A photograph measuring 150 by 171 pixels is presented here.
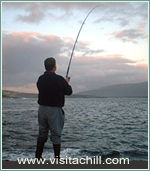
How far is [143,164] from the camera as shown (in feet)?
17.8

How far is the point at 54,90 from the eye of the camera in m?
5.01

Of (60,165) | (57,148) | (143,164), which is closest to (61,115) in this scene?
(57,148)

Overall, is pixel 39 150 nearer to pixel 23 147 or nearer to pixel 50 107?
pixel 50 107

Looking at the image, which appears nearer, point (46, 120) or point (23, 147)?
point (46, 120)

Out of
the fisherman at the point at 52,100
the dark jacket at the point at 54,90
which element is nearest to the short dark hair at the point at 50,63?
the fisherman at the point at 52,100

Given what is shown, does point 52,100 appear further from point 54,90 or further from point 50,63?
point 50,63

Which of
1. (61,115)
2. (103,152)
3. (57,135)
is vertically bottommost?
(103,152)

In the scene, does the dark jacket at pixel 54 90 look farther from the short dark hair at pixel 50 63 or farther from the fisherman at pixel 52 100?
the short dark hair at pixel 50 63

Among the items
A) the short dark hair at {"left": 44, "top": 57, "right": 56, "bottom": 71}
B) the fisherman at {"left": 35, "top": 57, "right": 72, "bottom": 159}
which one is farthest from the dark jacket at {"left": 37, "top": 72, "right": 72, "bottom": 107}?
the short dark hair at {"left": 44, "top": 57, "right": 56, "bottom": 71}

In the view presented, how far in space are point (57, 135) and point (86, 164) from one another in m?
1.01

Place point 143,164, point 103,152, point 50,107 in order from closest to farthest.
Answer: point 50,107 → point 143,164 → point 103,152

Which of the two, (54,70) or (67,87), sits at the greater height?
(54,70)

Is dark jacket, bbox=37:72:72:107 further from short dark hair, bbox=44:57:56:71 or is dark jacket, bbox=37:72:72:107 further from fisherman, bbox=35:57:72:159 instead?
short dark hair, bbox=44:57:56:71

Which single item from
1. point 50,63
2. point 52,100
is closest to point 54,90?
point 52,100
